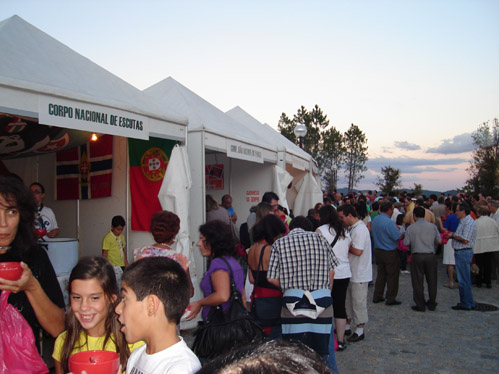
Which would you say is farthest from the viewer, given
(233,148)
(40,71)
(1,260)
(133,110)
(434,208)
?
(434,208)

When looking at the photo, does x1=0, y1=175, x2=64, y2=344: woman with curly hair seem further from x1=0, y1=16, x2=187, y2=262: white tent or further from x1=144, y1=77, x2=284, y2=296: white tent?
x1=144, y1=77, x2=284, y2=296: white tent

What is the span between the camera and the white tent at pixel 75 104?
379 cm

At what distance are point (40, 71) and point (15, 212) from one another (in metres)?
2.55

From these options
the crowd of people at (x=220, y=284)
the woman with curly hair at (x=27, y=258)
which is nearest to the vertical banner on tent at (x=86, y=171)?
the crowd of people at (x=220, y=284)

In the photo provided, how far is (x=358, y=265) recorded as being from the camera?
585 cm

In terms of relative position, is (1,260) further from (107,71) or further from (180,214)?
(107,71)

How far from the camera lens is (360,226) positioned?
19.0 ft

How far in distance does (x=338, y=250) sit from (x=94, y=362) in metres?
3.91

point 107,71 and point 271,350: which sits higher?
point 107,71

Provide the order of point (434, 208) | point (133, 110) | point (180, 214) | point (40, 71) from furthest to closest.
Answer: point (434, 208) → point (180, 214) → point (133, 110) → point (40, 71)

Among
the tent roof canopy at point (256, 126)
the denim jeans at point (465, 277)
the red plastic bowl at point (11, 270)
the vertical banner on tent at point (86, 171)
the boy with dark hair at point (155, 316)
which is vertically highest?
the tent roof canopy at point (256, 126)

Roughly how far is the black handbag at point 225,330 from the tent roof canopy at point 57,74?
97.3 inches

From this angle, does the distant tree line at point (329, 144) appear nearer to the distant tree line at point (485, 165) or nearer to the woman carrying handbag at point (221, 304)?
the distant tree line at point (485, 165)

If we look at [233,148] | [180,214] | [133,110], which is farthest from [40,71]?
[233,148]
